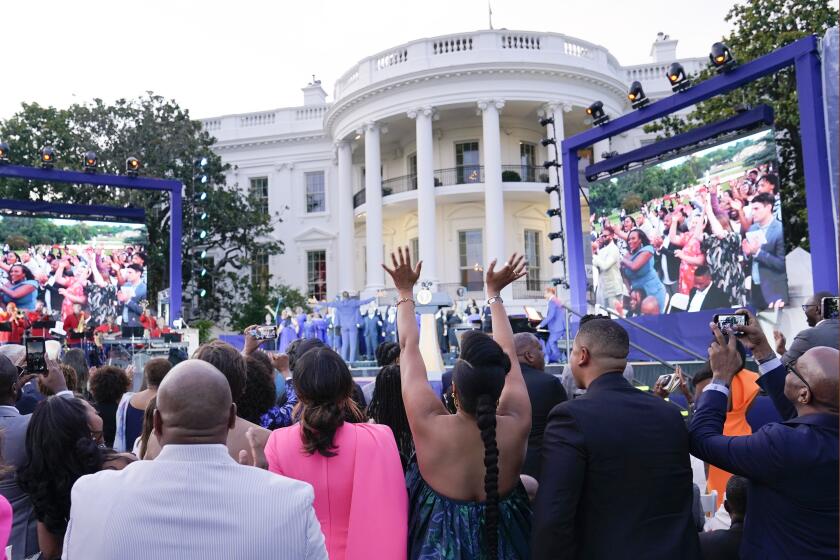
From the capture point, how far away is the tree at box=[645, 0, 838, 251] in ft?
52.9

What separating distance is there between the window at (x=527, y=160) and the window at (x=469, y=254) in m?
2.96

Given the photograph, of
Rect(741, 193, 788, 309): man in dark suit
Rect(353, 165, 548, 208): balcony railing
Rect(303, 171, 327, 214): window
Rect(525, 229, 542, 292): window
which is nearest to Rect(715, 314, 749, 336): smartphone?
Rect(741, 193, 788, 309): man in dark suit

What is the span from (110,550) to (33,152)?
28.7m

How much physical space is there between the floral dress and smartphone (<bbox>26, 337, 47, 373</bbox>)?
39.2ft

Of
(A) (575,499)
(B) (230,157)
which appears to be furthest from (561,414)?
(B) (230,157)

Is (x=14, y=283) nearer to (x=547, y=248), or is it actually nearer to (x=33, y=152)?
(x=33, y=152)

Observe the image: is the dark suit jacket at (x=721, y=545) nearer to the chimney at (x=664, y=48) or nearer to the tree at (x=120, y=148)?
the tree at (x=120, y=148)

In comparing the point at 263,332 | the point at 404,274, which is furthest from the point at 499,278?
the point at 263,332

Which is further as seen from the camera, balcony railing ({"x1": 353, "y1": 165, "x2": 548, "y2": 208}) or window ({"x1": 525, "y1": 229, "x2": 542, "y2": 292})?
window ({"x1": 525, "y1": 229, "x2": 542, "y2": 292})

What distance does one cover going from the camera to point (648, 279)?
15.3 m

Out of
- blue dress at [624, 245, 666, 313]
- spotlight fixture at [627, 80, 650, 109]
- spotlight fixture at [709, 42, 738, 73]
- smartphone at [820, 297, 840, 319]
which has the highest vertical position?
spotlight fixture at [709, 42, 738, 73]

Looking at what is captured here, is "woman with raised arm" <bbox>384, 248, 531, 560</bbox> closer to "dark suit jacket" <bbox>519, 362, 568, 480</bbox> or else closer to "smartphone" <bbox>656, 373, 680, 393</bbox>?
"smartphone" <bbox>656, 373, 680, 393</bbox>

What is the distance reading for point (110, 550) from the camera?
175 centimetres

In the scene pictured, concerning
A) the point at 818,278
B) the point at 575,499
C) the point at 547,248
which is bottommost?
the point at 575,499
